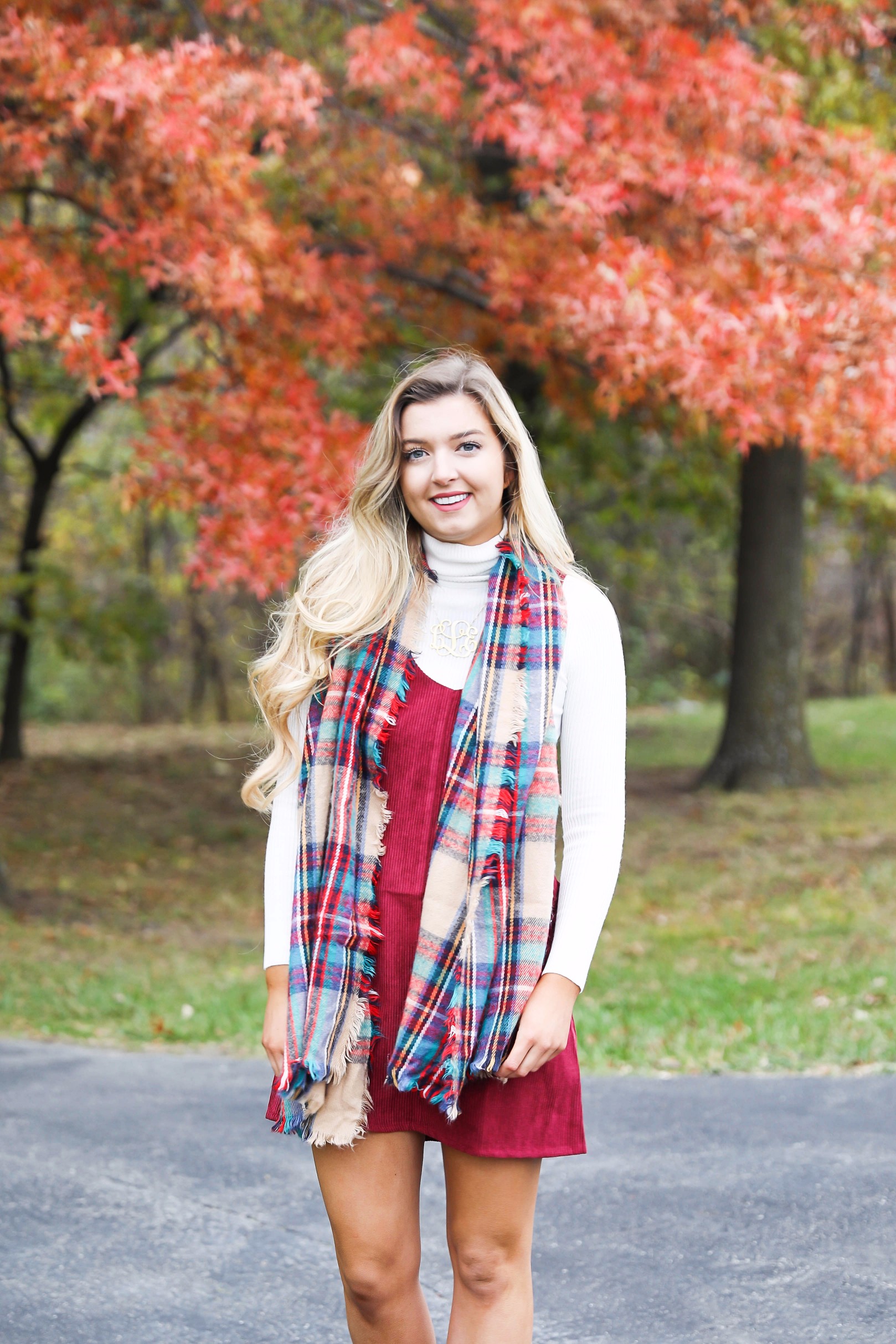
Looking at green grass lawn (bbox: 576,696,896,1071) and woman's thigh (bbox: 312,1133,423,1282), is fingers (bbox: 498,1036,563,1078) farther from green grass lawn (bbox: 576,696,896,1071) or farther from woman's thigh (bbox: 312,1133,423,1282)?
green grass lawn (bbox: 576,696,896,1071)

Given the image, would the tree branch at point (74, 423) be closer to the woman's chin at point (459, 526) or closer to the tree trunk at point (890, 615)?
the woman's chin at point (459, 526)

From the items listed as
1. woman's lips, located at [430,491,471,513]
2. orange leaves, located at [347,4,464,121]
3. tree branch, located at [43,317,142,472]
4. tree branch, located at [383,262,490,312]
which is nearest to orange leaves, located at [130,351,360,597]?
orange leaves, located at [347,4,464,121]

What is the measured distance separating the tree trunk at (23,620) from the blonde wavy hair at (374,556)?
11.2 metres

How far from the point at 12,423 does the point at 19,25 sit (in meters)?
8.22

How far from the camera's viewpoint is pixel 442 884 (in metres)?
2.19

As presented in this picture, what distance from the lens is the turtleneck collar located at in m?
2.39

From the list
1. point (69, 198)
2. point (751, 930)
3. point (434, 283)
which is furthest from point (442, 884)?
point (434, 283)

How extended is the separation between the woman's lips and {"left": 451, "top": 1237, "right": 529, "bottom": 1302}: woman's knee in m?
1.21

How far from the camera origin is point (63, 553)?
2289 centimetres

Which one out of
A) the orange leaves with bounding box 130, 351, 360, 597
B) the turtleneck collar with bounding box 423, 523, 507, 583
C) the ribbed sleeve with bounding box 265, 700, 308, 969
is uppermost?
the orange leaves with bounding box 130, 351, 360, 597

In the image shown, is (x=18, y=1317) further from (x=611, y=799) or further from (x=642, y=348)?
(x=642, y=348)

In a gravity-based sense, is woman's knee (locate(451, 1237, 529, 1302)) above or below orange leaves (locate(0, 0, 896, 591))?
below

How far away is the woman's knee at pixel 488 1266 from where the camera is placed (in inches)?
86.5

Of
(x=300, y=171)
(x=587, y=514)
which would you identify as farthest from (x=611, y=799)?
(x=587, y=514)
